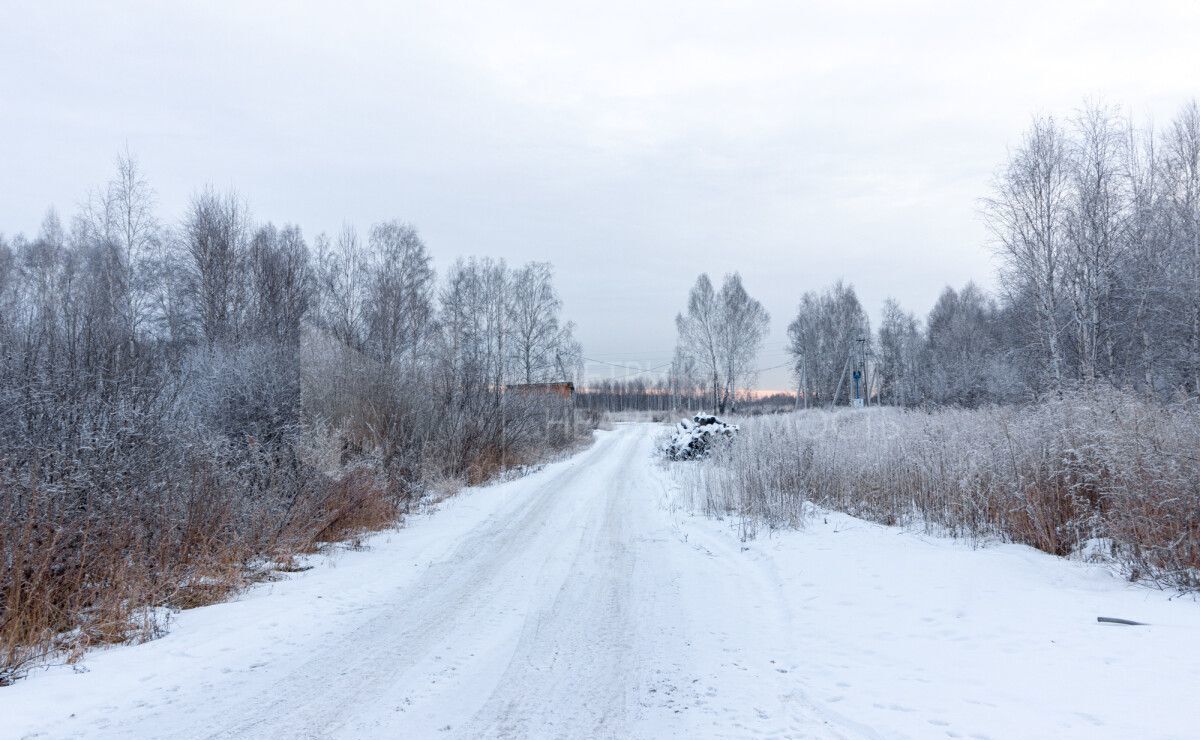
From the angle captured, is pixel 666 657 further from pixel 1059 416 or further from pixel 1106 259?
pixel 1106 259

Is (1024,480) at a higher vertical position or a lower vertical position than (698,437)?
higher

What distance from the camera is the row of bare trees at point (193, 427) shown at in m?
5.51

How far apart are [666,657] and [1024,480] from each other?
18.0 feet

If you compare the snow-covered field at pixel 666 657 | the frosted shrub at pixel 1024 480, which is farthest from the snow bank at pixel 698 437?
the snow-covered field at pixel 666 657

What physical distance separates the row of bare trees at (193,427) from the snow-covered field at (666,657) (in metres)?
0.79

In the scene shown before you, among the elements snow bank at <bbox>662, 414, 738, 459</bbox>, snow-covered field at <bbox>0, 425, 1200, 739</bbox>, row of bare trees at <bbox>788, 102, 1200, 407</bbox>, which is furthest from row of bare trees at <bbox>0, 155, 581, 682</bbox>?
row of bare trees at <bbox>788, 102, 1200, 407</bbox>

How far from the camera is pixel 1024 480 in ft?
25.4

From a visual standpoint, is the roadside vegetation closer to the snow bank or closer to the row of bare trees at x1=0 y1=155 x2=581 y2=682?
the snow bank

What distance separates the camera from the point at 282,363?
1269 cm

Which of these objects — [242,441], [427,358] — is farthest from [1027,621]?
→ [427,358]

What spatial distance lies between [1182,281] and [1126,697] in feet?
81.9

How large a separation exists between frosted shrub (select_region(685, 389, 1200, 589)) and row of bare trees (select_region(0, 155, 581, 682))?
7.13m

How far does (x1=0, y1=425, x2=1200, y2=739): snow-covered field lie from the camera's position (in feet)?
11.8

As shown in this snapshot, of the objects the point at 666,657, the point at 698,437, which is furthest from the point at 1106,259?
the point at 666,657
